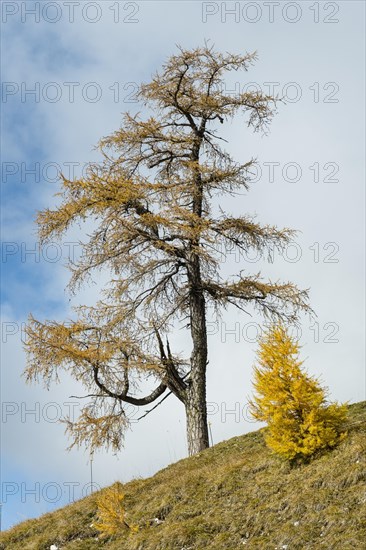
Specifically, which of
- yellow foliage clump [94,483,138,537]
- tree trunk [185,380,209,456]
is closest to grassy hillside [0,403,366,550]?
yellow foliage clump [94,483,138,537]

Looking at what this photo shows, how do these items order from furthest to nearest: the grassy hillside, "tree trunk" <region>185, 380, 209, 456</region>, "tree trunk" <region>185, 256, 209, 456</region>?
"tree trunk" <region>185, 256, 209, 456</region>
"tree trunk" <region>185, 380, 209, 456</region>
the grassy hillside

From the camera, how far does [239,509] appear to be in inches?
385

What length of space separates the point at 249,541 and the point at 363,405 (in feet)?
21.3

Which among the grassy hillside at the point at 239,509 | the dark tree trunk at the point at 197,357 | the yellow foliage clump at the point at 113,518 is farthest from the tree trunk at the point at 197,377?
the yellow foliage clump at the point at 113,518

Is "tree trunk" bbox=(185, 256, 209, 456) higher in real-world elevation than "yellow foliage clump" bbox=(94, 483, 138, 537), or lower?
higher

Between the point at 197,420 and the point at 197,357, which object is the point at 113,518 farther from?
the point at 197,357

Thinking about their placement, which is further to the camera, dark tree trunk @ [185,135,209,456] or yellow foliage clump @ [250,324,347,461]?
dark tree trunk @ [185,135,209,456]

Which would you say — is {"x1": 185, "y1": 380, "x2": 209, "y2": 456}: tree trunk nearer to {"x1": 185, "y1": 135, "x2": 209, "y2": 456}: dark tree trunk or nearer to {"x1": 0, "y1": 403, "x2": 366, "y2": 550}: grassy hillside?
{"x1": 185, "y1": 135, "x2": 209, "y2": 456}: dark tree trunk

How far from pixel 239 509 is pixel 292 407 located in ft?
5.75

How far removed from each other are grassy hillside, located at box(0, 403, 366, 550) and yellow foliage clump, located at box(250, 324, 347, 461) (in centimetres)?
28

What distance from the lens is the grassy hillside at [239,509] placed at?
27.9ft

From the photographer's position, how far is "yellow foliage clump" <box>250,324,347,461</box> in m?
10.3

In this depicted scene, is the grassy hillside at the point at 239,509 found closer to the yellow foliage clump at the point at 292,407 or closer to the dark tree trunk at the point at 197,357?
the yellow foliage clump at the point at 292,407

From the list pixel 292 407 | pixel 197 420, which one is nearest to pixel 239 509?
pixel 292 407
